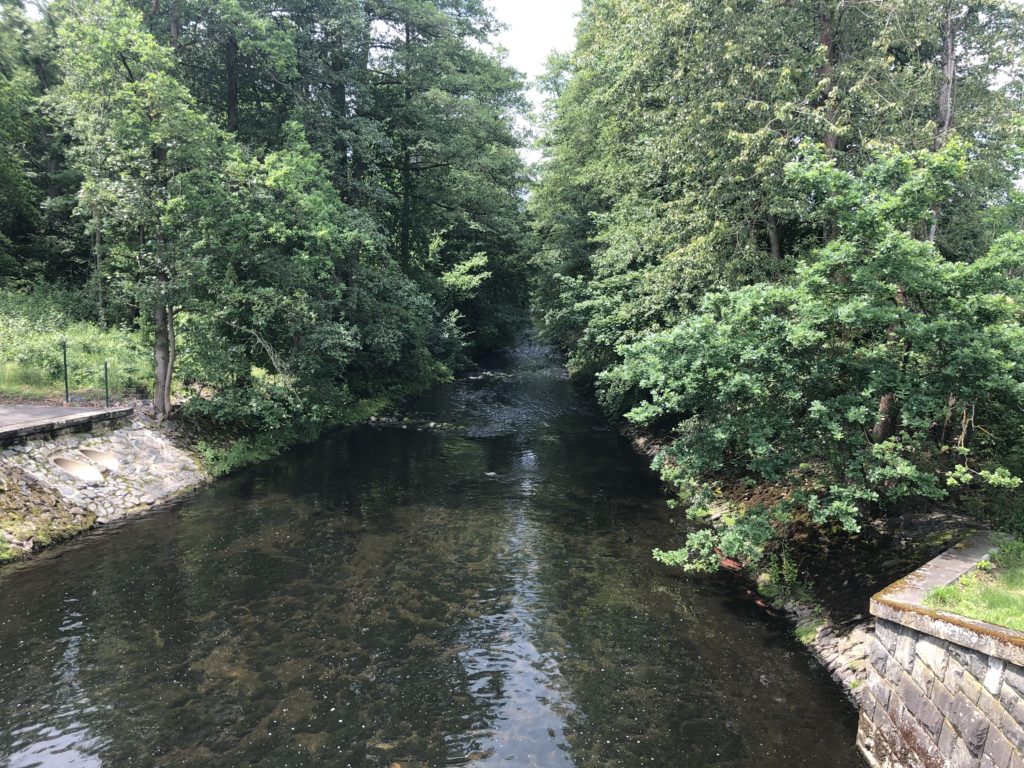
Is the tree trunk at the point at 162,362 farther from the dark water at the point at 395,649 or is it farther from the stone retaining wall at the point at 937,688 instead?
the stone retaining wall at the point at 937,688

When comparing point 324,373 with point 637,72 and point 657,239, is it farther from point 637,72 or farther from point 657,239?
point 637,72

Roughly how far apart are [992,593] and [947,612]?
0.85 meters

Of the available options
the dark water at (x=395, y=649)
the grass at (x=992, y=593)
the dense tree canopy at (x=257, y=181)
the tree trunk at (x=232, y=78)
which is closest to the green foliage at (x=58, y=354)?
the dense tree canopy at (x=257, y=181)

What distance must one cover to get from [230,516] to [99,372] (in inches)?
296

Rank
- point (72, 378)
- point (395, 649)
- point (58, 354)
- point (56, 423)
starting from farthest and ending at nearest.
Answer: point (58, 354), point (72, 378), point (56, 423), point (395, 649)

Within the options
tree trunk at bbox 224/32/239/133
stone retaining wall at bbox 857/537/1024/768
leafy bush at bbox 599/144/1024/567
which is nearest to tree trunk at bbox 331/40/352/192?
tree trunk at bbox 224/32/239/133

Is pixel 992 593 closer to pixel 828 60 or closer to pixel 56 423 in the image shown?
pixel 828 60

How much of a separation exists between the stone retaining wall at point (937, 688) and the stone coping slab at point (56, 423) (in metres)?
14.5

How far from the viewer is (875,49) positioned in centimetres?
1118

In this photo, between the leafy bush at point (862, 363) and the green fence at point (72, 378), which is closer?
the leafy bush at point (862, 363)

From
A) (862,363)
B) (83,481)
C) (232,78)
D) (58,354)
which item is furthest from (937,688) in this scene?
(232,78)

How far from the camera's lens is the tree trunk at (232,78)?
19.2 metres

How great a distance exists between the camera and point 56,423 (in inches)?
488

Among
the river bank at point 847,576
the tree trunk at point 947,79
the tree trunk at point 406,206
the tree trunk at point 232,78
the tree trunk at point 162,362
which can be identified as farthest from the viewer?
the tree trunk at point 406,206
